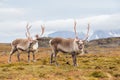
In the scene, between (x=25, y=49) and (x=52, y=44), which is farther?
(x=25, y=49)

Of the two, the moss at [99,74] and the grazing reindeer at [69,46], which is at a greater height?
the grazing reindeer at [69,46]

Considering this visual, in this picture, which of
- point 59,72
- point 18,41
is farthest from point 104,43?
point 59,72

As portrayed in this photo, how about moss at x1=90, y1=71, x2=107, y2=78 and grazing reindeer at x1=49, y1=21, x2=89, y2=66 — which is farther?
grazing reindeer at x1=49, y1=21, x2=89, y2=66

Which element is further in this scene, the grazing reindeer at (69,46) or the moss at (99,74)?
the grazing reindeer at (69,46)

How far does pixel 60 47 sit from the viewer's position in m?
28.4

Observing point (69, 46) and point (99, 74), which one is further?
point (69, 46)

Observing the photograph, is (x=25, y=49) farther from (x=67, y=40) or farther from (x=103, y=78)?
(x=103, y=78)

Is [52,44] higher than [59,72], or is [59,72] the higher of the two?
[52,44]

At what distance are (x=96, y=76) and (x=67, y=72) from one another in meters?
2.61

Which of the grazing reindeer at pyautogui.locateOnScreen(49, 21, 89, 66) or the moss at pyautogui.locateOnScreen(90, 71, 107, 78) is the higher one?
the grazing reindeer at pyautogui.locateOnScreen(49, 21, 89, 66)

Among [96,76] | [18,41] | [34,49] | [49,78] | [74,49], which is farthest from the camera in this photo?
[18,41]

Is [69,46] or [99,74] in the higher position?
[69,46]

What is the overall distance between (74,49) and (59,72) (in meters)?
5.05

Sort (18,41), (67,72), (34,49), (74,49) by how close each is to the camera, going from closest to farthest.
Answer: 1. (67,72)
2. (74,49)
3. (34,49)
4. (18,41)
